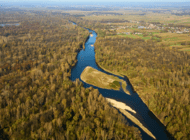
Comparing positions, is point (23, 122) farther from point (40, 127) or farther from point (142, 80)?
point (142, 80)

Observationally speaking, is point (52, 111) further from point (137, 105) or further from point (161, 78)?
point (161, 78)

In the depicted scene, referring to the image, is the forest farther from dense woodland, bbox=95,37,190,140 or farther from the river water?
the river water

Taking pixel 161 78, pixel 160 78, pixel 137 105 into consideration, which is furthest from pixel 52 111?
pixel 161 78

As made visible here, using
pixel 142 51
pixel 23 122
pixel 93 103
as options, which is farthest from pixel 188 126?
pixel 142 51

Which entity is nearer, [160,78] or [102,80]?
[160,78]

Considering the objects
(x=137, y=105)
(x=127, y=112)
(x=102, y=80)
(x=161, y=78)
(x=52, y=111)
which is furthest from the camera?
(x=102, y=80)

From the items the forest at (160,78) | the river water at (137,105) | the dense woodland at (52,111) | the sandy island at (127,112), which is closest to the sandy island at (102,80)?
the river water at (137,105)

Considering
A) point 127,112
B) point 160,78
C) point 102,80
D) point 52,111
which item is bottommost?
point 127,112

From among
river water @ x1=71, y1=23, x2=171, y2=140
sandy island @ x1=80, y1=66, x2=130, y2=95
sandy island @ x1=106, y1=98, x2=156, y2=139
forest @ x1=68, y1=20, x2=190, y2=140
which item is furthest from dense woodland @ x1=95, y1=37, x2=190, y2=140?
sandy island @ x1=80, y1=66, x2=130, y2=95

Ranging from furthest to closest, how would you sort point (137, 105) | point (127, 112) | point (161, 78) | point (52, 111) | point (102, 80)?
1. point (102, 80)
2. point (161, 78)
3. point (137, 105)
4. point (127, 112)
5. point (52, 111)
